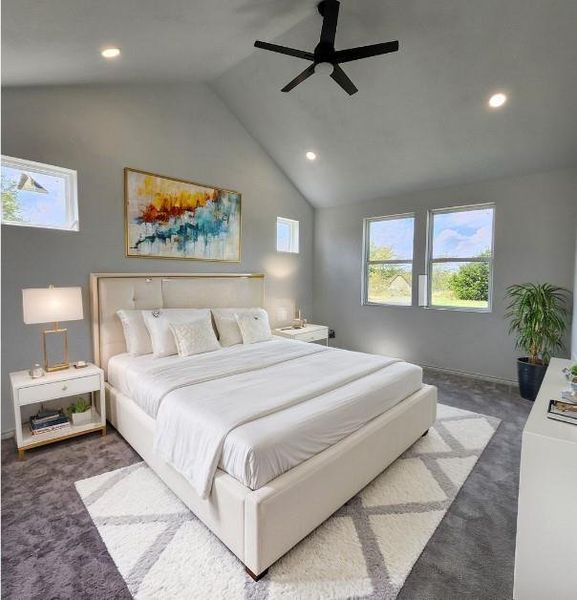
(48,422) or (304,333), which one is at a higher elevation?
(304,333)

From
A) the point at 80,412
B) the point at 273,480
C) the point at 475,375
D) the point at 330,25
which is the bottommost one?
the point at 475,375

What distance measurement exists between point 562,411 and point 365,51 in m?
2.55

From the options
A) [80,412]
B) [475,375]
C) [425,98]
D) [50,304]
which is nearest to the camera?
[50,304]

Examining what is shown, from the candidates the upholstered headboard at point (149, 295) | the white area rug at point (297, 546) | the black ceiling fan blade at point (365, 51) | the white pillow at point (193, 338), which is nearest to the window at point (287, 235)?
the upholstered headboard at point (149, 295)

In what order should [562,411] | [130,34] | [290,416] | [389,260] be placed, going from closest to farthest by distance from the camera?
[562,411], [290,416], [130,34], [389,260]

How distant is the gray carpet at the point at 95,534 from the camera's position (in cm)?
156

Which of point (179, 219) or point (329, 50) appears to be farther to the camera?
point (179, 219)

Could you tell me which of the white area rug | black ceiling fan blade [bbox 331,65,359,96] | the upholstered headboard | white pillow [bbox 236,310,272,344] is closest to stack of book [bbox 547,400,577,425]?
the white area rug

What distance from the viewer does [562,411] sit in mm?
1570

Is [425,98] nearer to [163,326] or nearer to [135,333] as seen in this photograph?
[163,326]

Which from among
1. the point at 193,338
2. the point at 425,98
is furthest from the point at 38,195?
the point at 425,98

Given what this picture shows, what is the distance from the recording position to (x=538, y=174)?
4020 mm

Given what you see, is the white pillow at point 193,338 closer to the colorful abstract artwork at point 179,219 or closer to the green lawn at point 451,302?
the colorful abstract artwork at point 179,219

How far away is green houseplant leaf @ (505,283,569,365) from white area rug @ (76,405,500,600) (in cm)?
197
